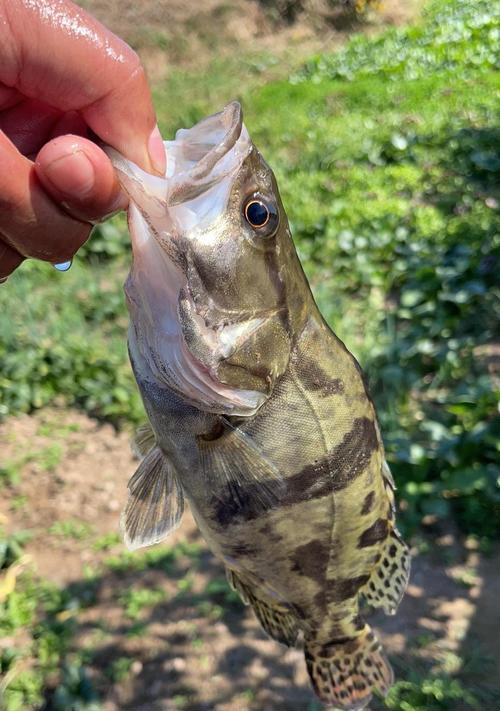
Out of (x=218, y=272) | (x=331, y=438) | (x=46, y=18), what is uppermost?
(x=46, y=18)

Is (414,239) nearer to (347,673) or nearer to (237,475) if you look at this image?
(347,673)

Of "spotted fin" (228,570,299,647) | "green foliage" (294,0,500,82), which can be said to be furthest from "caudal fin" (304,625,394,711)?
"green foliage" (294,0,500,82)

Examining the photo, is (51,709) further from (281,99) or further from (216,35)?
(216,35)

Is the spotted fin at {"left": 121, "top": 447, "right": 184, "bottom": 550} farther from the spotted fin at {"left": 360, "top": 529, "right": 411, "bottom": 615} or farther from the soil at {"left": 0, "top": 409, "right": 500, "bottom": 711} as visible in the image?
the soil at {"left": 0, "top": 409, "right": 500, "bottom": 711}

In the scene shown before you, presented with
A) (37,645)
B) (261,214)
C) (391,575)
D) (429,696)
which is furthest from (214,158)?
(37,645)

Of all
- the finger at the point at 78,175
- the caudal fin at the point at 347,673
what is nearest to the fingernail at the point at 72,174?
the finger at the point at 78,175

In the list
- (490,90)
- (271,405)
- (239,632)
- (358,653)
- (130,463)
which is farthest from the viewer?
(490,90)

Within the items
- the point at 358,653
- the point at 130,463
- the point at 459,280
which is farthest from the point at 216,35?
the point at 358,653
